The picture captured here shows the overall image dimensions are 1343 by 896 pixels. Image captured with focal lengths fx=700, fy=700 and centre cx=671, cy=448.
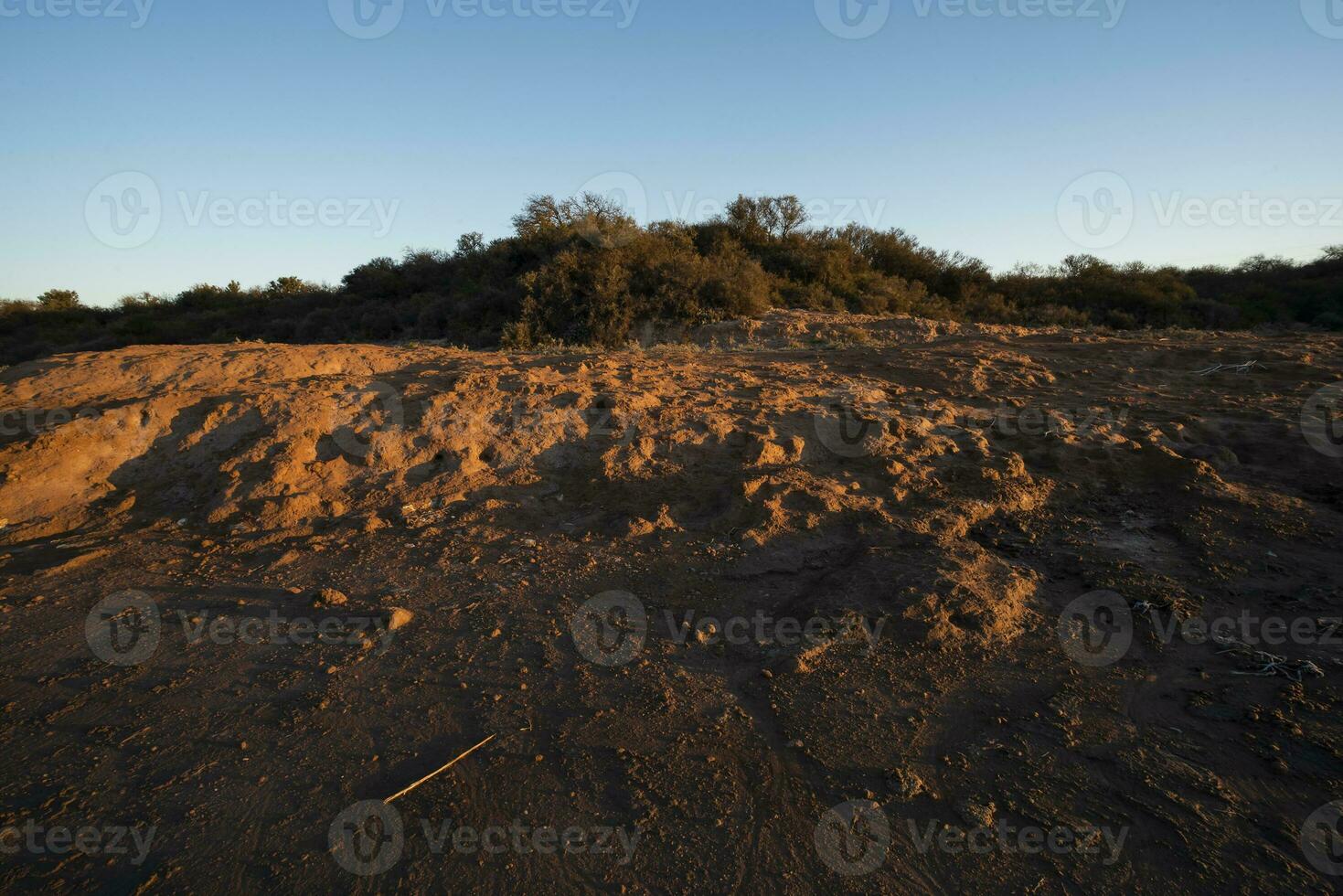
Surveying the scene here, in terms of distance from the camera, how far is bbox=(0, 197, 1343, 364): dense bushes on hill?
12.6 meters

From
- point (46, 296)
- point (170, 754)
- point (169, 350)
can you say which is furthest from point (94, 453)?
point (46, 296)

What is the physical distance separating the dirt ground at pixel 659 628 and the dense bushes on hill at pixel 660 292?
6.38 meters

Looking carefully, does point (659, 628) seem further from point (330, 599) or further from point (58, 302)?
point (58, 302)

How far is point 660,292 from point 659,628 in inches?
382

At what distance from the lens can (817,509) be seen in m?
4.40

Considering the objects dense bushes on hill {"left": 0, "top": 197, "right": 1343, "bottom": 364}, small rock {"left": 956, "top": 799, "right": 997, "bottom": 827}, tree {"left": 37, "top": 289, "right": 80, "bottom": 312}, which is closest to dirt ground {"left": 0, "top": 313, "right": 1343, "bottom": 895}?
small rock {"left": 956, "top": 799, "right": 997, "bottom": 827}

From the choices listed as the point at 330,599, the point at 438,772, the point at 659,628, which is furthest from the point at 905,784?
the point at 330,599

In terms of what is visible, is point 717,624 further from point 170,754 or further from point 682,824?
A: point 170,754

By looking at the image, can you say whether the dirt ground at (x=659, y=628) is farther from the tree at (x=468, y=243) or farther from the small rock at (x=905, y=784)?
the tree at (x=468, y=243)

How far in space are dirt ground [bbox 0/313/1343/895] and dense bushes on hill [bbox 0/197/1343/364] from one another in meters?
6.38

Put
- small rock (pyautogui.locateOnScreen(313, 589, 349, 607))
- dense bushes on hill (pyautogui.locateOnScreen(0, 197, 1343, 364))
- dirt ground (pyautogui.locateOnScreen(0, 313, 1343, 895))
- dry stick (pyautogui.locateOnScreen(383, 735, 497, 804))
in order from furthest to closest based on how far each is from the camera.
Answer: dense bushes on hill (pyautogui.locateOnScreen(0, 197, 1343, 364)), small rock (pyautogui.locateOnScreen(313, 589, 349, 607)), dry stick (pyautogui.locateOnScreen(383, 735, 497, 804)), dirt ground (pyautogui.locateOnScreen(0, 313, 1343, 895))

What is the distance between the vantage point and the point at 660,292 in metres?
12.5

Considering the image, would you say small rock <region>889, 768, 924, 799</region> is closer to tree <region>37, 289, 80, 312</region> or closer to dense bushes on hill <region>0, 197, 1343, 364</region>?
dense bushes on hill <region>0, 197, 1343, 364</region>

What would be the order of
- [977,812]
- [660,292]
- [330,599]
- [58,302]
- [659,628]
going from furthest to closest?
[58,302], [660,292], [330,599], [659,628], [977,812]
